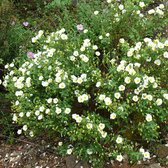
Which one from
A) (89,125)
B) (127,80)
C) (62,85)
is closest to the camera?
(89,125)

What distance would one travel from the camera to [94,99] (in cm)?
389


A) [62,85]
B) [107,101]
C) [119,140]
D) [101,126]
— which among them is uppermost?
[62,85]

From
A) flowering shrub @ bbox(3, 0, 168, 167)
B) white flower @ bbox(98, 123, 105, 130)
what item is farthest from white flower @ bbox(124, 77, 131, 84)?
white flower @ bbox(98, 123, 105, 130)

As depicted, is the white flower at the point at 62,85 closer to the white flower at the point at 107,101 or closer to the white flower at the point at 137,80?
the white flower at the point at 107,101

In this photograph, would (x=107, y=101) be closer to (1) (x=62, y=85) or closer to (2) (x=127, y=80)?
(2) (x=127, y=80)

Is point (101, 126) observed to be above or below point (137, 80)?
below

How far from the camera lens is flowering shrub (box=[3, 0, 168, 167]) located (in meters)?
3.71

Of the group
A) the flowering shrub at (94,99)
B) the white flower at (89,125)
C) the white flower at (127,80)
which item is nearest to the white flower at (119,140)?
the flowering shrub at (94,99)

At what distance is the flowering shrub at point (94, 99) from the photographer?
3.71 metres

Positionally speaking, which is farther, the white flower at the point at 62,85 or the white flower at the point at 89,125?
the white flower at the point at 62,85

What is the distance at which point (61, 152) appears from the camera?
3969 millimetres

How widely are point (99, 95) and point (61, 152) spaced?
673 mm

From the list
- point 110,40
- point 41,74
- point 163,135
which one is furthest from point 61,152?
point 110,40

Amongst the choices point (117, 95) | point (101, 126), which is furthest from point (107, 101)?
point (101, 126)
